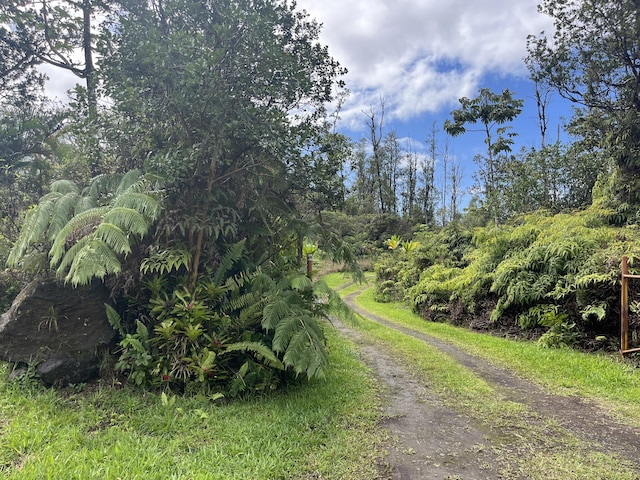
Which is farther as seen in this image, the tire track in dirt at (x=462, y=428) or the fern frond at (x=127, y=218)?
the fern frond at (x=127, y=218)

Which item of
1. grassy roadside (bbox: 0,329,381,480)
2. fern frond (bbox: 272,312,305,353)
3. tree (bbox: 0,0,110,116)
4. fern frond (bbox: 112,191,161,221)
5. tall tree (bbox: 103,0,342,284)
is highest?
tree (bbox: 0,0,110,116)

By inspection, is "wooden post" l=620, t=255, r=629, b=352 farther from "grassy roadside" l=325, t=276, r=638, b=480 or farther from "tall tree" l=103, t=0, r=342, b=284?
"tall tree" l=103, t=0, r=342, b=284

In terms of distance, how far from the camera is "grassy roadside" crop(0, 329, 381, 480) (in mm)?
2695

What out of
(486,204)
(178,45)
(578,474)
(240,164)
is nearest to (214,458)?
(578,474)

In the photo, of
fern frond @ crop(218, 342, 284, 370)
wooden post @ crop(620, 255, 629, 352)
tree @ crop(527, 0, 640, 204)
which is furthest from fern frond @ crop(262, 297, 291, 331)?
tree @ crop(527, 0, 640, 204)

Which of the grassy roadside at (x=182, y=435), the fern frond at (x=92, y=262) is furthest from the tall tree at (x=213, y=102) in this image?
the grassy roadside at (x=182, y=435)

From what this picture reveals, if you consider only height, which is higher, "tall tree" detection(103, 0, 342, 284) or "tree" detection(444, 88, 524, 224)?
"tree" detection(444, 88, 524, 224)

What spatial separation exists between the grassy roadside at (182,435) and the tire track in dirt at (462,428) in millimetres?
268

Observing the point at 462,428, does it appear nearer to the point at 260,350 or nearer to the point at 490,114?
the point at 260,350

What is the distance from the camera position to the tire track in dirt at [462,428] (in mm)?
2922

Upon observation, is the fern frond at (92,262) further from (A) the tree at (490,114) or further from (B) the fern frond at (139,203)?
(A) the tree at (490,114)

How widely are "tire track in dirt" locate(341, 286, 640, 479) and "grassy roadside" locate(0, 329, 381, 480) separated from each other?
27 centimetres

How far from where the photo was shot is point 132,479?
2494mm

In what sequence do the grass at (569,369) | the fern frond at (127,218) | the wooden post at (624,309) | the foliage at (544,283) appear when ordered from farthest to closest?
1. the foliage at (544,283)
2. the wooden post at (624,309)
3. the grass at (569,369)
4. the fern frond at (127,218)
